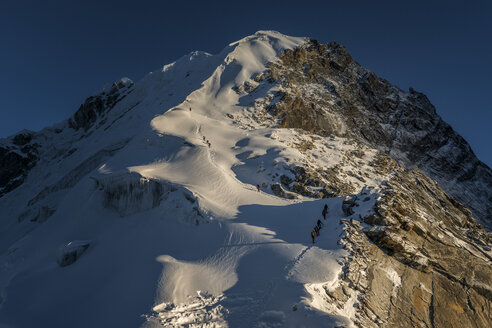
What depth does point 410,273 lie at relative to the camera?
1257cm

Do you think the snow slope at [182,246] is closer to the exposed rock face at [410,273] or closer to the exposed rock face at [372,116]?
the exposed rock face at [410,273]

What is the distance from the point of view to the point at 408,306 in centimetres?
1116

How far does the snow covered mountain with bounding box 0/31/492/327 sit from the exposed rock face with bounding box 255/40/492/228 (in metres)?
1.09

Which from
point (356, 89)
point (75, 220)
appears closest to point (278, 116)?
point (356, 89)

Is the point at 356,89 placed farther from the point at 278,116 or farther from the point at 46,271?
the point at 46,271

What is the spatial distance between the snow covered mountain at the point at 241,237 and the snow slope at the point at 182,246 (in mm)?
84

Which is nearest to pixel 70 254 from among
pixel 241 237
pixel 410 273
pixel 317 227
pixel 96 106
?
pixel 241 237

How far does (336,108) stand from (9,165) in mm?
67937

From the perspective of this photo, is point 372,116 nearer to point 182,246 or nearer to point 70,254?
point 182,246

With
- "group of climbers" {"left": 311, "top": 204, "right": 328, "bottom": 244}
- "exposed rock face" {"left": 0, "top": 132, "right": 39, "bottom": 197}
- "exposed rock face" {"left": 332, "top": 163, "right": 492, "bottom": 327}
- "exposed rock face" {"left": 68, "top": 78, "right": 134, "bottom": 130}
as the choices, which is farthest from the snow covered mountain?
"exposed rock face" {"left": 68, "top": 78, "right": 134, "bottom": 130}

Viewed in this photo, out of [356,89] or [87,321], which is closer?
[87,321]

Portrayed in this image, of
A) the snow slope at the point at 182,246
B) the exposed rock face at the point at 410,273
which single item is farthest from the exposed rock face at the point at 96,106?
the exposed rock face at the point at 410,273

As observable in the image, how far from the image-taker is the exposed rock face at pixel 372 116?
1709 inches

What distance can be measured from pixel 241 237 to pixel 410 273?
826 cm
